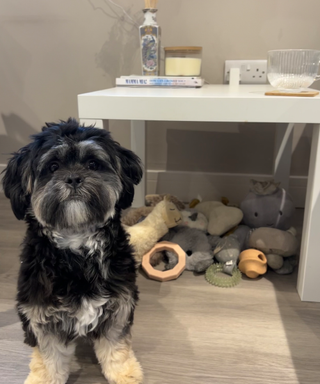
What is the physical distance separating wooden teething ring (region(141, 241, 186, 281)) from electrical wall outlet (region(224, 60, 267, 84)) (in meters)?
0.93

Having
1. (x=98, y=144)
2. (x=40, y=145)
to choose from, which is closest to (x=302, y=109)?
(x=98, y=144)

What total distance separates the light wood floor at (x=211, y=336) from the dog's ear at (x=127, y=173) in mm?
414

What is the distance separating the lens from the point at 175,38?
68.4 inches

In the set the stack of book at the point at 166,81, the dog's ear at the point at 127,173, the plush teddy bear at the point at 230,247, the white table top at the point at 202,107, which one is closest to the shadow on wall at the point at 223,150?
the stack of book at the point at 166,81

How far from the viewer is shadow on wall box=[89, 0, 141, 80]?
1740 mm

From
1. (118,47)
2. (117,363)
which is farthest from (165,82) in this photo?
(117,363)

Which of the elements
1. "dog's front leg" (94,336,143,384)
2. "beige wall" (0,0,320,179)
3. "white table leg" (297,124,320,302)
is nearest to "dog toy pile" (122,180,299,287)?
"white table leg" (297,124,320,302)

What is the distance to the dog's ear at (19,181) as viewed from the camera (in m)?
0.74

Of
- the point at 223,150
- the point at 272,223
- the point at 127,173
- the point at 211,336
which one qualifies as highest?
the point at 127,173

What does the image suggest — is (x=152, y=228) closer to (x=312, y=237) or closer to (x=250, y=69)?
(x=312, y=237)

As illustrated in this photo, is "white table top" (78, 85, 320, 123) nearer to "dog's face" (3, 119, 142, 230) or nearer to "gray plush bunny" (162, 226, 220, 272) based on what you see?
"dog's face" (3, 119, 142, 230)

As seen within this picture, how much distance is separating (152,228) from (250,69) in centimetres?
96

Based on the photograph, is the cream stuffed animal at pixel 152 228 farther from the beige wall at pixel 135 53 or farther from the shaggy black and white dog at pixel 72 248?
the beige wall at pixel 135 53

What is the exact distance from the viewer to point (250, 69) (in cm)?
172
